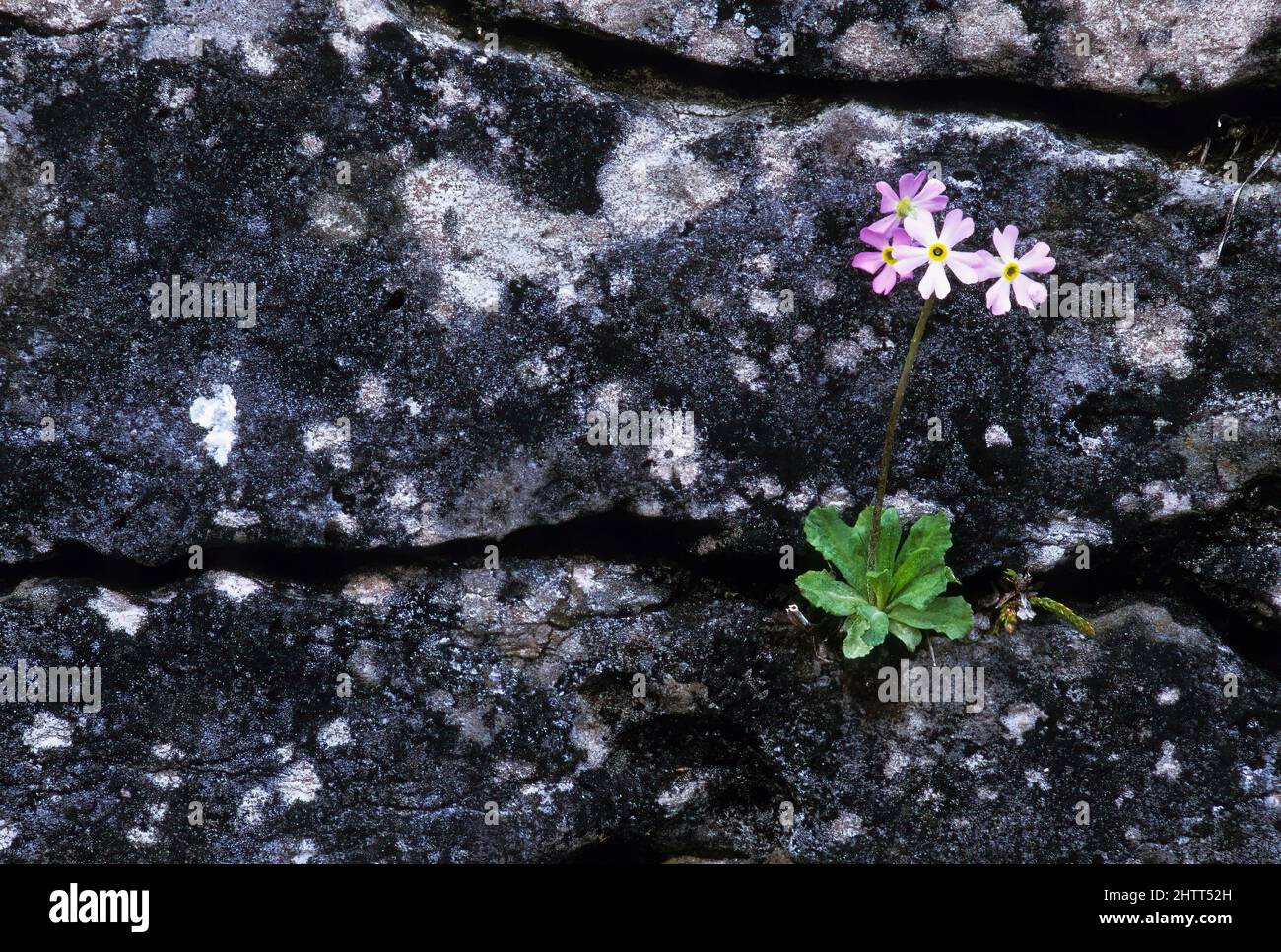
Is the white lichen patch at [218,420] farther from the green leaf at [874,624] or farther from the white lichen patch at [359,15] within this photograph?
the green leaf at [874,624]

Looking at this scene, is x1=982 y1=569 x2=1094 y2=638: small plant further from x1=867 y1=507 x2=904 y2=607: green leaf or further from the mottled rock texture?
x1=867 y1=507 x2=904 y2=607: green leaf

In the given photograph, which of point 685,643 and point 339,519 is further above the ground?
point 339,519

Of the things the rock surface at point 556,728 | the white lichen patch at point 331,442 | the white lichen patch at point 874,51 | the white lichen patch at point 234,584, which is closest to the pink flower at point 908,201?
the white lichen patch at point 874,51

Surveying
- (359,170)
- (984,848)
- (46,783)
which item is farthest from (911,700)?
(46,783)

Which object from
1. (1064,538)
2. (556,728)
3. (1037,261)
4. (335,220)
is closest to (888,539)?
(1064,538)

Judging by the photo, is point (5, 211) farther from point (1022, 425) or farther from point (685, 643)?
point (1022, 425)

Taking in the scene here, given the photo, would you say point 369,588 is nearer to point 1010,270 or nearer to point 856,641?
point 856,641

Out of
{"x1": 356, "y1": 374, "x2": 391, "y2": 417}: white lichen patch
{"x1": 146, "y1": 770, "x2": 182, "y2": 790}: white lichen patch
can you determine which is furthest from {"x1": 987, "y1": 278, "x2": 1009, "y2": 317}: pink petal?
{"x1": 146, "y1": 770, "x2": 182, "y2": 790}: white lichen patch

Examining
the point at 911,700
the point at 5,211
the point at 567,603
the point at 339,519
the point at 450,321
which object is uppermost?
the point at 5,211
